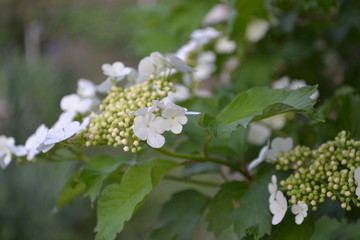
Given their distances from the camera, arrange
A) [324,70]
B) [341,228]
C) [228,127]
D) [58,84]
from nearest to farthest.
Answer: [228,127] → [341,228] → [324,70] → [58,84]

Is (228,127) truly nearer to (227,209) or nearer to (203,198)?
(227,209)

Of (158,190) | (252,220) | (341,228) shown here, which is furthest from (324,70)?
(158,190)

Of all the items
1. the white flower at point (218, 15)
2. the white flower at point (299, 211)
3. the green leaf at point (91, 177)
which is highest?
the white flower at point (218, 15)

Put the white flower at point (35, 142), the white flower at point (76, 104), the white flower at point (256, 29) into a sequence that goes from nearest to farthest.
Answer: the white flower at point (35, 142) → the white flower at point (76, 104) → the white flower at point (256, 29)

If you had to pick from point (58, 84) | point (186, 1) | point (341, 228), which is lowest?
point (341, 228)

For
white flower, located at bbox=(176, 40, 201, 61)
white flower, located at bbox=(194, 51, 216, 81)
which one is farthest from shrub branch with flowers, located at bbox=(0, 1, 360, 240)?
white flower, located at bbox=(194, 51, 216, 81)

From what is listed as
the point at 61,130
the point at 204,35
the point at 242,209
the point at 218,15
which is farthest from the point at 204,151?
the point at 218,15

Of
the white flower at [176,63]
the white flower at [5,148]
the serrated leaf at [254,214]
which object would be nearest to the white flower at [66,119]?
the white flower at [5,148]

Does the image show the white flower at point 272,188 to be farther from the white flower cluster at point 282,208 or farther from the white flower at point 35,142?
the white flower at point 35,142
